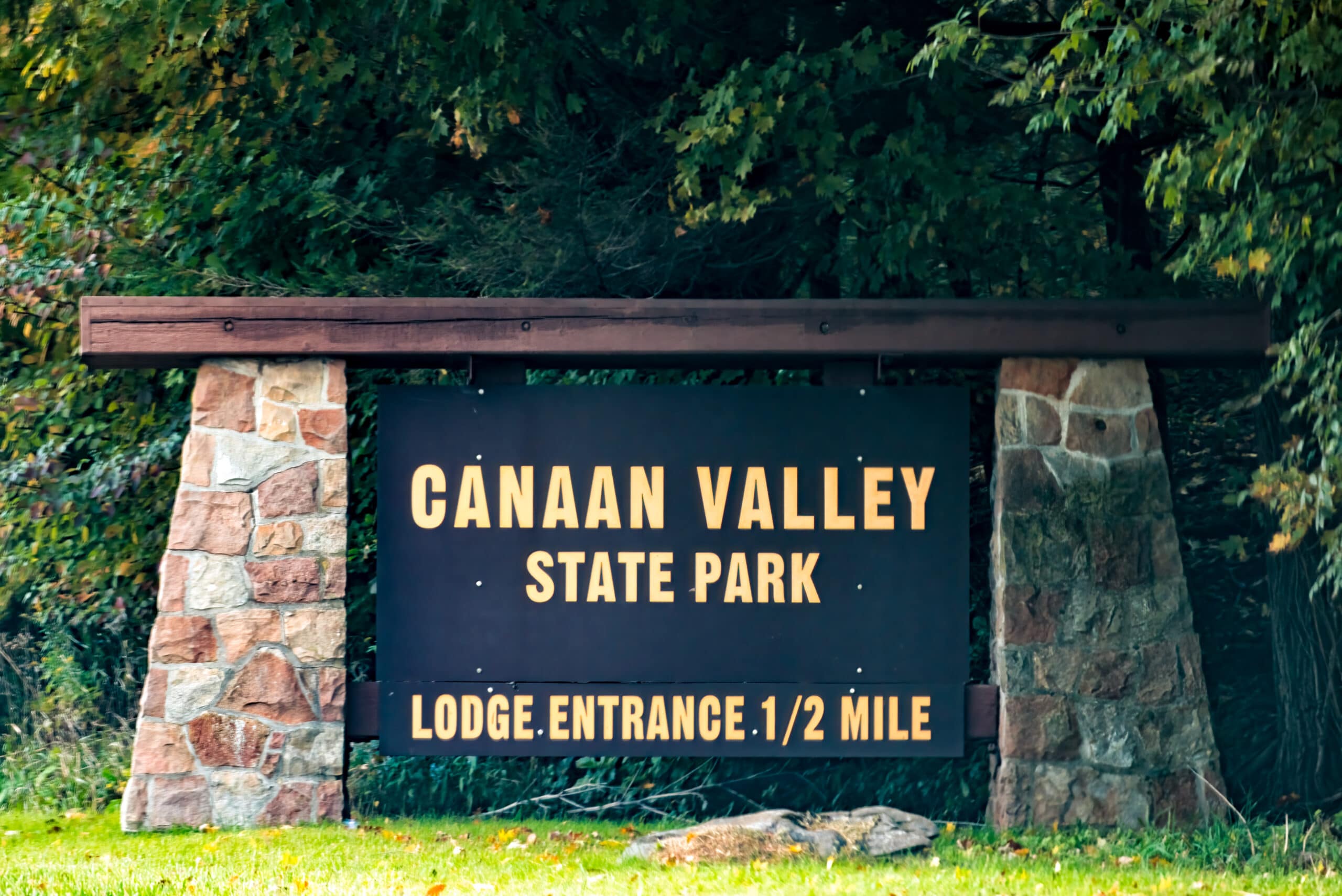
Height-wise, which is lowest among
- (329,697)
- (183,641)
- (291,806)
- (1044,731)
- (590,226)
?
(291,806)

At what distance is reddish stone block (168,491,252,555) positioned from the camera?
6.90 m

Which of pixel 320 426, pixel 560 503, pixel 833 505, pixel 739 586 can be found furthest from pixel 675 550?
pixel 320 426

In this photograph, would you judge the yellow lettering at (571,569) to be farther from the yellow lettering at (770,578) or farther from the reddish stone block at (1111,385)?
the reddish stone block at (1111,385)

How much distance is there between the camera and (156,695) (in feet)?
22.4

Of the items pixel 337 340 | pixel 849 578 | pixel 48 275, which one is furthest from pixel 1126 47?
pixel 48 275

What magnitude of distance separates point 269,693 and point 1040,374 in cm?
396

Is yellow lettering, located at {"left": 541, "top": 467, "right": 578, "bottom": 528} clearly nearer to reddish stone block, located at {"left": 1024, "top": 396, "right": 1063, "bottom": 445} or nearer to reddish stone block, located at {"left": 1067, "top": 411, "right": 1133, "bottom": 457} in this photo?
reddish stone block, located at {"left": 1024, "top": 396, "right": 1063, "bottom": 445}

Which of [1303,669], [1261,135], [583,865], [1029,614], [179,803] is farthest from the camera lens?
[1303,669]

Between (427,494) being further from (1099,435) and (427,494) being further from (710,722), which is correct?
(1099,435)

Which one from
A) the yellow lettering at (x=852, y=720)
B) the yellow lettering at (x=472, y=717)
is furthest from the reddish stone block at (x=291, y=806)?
the yellow lettering at (x=852, y=720)

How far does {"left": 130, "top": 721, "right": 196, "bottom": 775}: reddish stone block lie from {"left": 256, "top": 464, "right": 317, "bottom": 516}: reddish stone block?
3.58ft

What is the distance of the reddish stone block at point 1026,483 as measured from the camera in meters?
6.98

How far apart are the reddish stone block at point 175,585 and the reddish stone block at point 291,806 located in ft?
3.22

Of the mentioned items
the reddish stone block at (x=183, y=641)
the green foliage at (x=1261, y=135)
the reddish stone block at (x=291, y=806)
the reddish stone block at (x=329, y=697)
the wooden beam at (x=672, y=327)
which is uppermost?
the green foliage at (x=1261, y=135)
